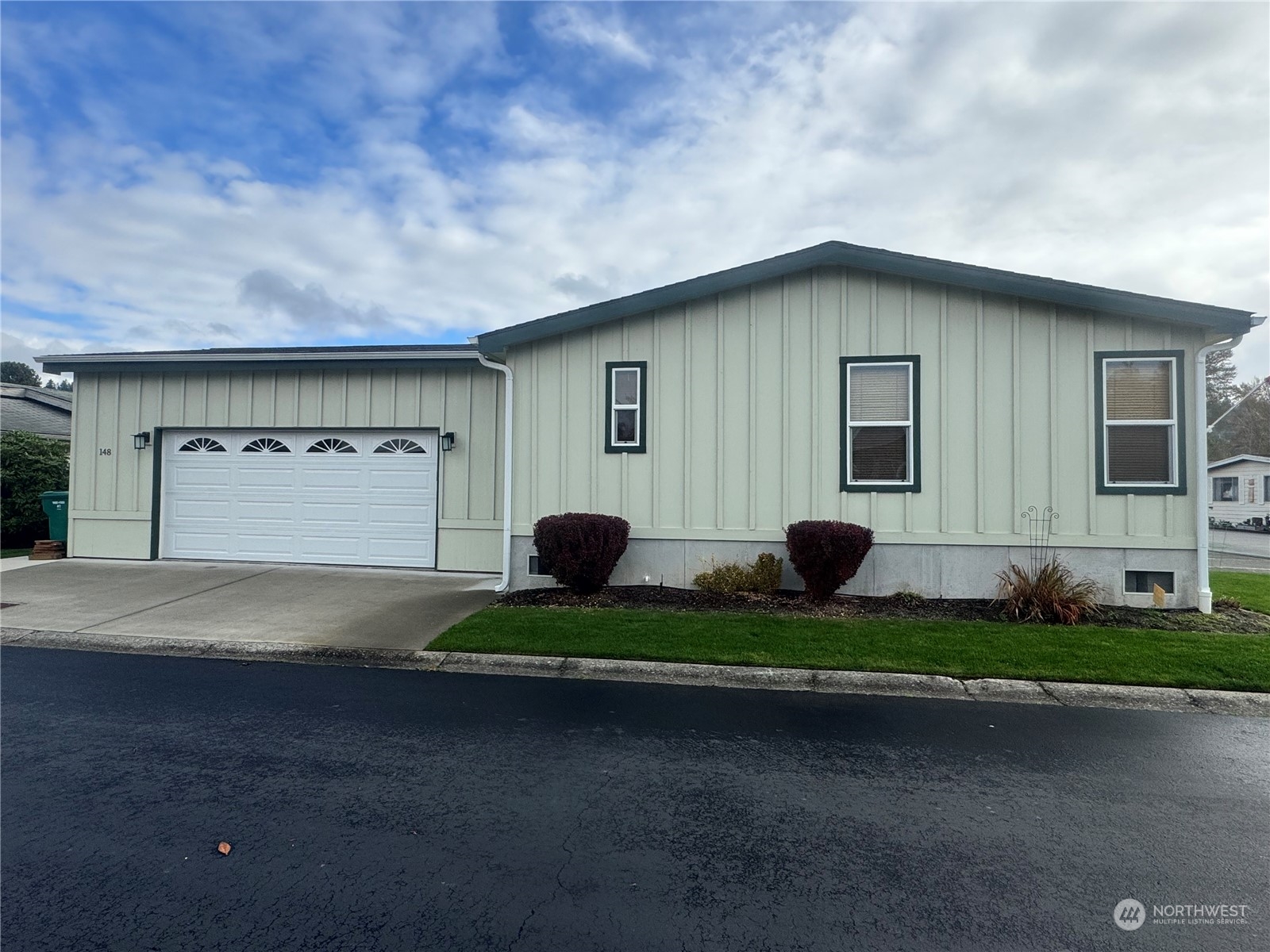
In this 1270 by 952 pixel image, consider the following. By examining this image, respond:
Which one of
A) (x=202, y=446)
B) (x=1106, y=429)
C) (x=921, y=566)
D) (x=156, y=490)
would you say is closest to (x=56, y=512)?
(x=156, y=490)

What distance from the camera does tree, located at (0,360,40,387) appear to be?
53531 mm

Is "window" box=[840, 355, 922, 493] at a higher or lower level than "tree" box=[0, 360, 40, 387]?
lower

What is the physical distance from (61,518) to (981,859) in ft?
53.0

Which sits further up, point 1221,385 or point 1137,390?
point 1221,385

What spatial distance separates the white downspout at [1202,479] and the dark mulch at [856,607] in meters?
0.29

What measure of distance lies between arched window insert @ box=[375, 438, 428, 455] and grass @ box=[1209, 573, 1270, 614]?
12.1 metres

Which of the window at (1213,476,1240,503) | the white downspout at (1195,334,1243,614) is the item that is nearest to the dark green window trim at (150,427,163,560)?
the white downspout at (1195,334,1243,614)

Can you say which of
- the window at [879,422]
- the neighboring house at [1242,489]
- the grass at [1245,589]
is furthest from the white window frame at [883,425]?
the neighboring house at [1242,489]

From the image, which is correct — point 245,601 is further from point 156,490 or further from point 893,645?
point 893,645

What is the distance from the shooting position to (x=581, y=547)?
855 cm

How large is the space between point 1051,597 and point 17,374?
7560cm

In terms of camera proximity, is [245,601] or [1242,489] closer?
[245,601]

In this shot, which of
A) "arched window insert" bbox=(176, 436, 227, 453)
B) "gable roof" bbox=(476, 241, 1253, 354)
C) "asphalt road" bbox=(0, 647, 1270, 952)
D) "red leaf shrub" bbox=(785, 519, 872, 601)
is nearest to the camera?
"asphalt road" bbox=(0, 647, 1270, 952)

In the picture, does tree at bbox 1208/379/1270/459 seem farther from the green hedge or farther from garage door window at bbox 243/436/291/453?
the green hedge
